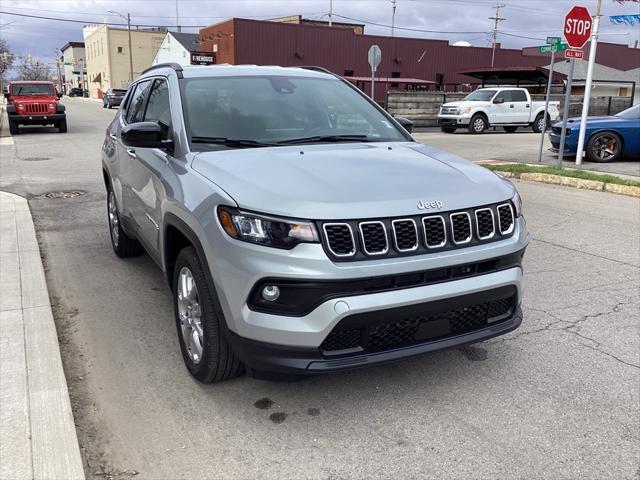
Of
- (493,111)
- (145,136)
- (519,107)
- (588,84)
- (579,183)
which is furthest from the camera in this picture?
(519,107)

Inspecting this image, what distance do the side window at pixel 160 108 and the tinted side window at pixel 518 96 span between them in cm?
2231

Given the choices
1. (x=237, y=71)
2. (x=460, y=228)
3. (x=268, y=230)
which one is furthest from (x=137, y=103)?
(x=460, y=228)

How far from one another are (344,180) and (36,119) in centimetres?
2179

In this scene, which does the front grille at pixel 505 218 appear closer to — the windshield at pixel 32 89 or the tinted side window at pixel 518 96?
A: the windshield at pixel 32 89

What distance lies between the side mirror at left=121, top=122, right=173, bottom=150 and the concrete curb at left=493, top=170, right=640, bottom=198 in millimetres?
8512

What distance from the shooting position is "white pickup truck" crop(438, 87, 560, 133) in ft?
76.3

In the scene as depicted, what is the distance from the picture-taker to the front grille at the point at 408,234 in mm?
2713

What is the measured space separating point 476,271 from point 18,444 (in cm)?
245

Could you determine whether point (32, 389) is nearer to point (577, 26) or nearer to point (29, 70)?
point (577, 26)

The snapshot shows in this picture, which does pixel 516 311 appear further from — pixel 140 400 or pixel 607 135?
pixel 607 135

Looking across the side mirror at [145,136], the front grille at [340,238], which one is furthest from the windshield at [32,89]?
the front grille at [340,238]

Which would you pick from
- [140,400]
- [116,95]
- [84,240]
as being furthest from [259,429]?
[116,95]

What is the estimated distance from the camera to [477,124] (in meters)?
23.6

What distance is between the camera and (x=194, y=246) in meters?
3.12
